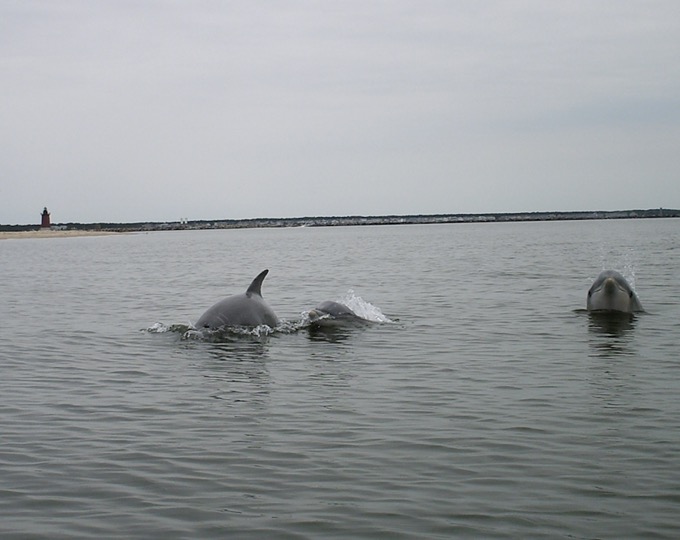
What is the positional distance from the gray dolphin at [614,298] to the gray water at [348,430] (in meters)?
0.46

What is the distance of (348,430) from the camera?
30.1 feet

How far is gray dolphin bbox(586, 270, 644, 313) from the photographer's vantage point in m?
18.7

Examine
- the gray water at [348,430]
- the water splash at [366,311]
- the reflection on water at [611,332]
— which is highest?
the water splash at [366,311]

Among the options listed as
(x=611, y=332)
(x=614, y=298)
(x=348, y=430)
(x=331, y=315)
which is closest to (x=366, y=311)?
(x=331, y=315)

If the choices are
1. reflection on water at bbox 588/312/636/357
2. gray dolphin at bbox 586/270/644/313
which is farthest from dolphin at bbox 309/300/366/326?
gray dolphin at bbox 586/270/644/313

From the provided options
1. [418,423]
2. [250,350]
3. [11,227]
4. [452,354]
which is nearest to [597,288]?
[452,354]

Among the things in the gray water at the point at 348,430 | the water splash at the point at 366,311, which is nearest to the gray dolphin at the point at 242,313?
the gray water at the point at 348,430

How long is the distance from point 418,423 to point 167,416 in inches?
107

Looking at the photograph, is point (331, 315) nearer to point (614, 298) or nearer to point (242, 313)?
point (242, 313)

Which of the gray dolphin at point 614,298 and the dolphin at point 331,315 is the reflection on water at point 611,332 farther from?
the dolphin at point 331,315

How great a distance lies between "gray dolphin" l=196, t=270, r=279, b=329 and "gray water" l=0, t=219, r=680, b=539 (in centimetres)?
43

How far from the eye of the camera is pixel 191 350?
14.6 metres

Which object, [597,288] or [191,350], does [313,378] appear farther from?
[597,288]

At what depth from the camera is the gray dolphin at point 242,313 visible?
16.3m
